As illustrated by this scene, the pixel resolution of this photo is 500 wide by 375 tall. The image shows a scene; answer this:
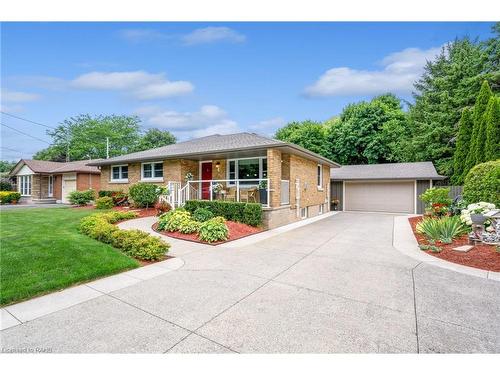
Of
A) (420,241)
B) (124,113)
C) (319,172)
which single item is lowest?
(420,241)

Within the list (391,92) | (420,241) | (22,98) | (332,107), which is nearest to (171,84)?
(22,98)

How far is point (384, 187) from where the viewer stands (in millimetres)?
19422

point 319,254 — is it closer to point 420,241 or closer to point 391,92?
point 420,241

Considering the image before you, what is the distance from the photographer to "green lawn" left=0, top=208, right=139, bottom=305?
427 cm

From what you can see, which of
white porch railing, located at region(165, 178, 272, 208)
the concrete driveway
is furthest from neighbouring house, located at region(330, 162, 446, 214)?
the concrete driveway

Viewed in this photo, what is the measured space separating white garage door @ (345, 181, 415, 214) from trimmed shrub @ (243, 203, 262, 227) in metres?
12.5

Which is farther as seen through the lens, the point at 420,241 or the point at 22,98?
the point at 22,98

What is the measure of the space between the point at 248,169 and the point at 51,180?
21633 mm

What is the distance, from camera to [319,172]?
58.6 feet

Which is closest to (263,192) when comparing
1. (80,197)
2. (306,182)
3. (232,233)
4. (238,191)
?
(238,191)

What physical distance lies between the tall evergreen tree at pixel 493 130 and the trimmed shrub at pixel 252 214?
14.0 metres

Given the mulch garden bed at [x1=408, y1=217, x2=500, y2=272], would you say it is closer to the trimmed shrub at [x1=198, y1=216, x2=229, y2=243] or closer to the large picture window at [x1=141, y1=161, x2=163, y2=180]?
the trimmed shrub at [x1=198, y1=216, x2=229, y2=243]
